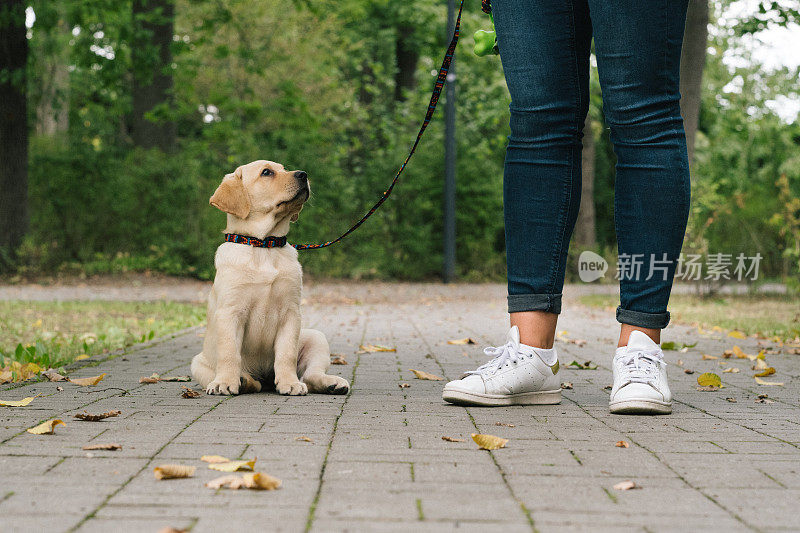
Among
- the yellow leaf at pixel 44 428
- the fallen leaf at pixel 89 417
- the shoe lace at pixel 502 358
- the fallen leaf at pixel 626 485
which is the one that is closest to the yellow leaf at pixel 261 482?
the fallen leaf at pixel 626 485

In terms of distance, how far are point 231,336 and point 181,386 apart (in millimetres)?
489

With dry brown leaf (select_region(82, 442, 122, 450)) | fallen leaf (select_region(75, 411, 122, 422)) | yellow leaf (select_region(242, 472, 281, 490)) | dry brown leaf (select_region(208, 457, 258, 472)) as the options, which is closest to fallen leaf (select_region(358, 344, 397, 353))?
fallen leaf (select_region(75, 411, 122, 422))

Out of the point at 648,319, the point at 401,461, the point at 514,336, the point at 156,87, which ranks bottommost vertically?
the point at 401,461

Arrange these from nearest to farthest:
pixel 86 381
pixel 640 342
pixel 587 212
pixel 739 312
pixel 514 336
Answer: pixel 640 342 < pixel 514 336 < pixel 86 381 < pixel 739 312 < pixel 587 212

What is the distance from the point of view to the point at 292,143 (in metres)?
16.6

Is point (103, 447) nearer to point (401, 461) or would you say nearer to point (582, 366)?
point (401, 461)

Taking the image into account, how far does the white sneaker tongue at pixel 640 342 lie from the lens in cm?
324

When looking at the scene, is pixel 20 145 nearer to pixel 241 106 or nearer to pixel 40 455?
pixel 241 106

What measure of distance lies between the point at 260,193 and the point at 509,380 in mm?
1466

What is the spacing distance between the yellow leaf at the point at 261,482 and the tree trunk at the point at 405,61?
1984 centimetres

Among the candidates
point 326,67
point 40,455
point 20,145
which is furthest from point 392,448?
point 326,67

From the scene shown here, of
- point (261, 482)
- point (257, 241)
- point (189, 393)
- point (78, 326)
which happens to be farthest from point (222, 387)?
point (78, 326)

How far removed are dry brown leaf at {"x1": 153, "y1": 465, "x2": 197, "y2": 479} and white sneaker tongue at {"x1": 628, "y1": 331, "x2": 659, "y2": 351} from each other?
1.86m

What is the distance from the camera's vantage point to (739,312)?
1011 cm
